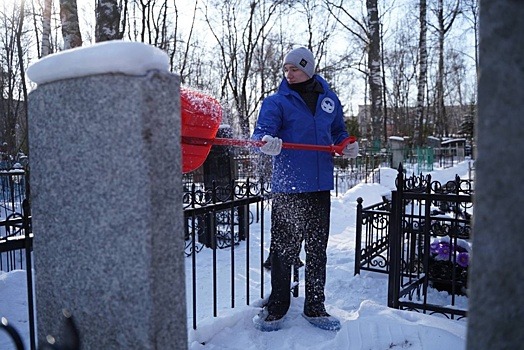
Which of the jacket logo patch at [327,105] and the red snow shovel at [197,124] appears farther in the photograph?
the jacket logo patch at [327,105]

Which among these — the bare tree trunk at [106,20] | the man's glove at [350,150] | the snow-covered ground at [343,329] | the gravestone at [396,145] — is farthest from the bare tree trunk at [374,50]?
the man's glove at [350,150]

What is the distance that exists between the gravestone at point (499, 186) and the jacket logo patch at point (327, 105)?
80.7 inches

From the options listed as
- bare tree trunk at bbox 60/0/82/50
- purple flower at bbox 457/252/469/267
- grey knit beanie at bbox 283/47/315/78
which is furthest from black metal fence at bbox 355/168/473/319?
bare tree trunk at bbox 60/0/82/50

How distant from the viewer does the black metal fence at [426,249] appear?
3277 mm

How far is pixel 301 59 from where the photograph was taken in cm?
289

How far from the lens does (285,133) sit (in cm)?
287

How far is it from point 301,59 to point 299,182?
0.86 metres

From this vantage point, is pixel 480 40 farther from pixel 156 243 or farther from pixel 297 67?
pixel 297 67

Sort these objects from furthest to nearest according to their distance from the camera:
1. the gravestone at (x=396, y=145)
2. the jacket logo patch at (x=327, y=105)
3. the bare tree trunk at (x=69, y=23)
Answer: the gravestone at (x=396, y=145), the bare tree trunk at (x=69, y=23), the jacket logo patch at (x=327, y=105)

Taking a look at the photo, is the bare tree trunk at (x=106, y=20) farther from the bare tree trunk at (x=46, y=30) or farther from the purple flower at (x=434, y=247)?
the bare tree trunk at (x=46, y=30)

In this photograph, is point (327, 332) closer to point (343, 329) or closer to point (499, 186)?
point (343, 329)

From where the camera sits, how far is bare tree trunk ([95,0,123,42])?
20.0 feet

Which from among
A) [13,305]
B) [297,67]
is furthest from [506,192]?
[13,305]

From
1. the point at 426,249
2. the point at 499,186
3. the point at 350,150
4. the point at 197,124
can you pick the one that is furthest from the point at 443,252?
the point at 499,186
